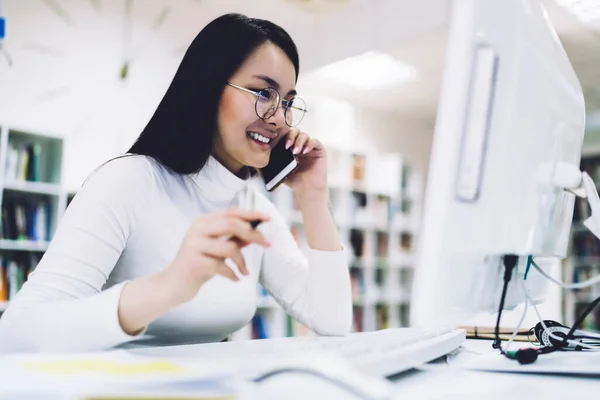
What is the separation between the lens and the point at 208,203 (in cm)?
116

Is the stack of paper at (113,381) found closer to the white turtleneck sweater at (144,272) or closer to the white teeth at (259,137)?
the white turtleneck sweater at (144,272)

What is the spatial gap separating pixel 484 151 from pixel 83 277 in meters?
0.59

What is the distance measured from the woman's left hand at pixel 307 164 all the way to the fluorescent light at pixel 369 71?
3.04 metres

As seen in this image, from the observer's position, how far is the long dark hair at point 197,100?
1094 mm

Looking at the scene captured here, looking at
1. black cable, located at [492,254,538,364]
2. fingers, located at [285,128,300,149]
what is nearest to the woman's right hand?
black cable, located at [492,254,538,364]

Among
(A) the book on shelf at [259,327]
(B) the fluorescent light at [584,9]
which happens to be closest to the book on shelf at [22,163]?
(A) the book on shelf at [259,327]

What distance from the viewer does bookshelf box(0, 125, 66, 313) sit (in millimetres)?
2777

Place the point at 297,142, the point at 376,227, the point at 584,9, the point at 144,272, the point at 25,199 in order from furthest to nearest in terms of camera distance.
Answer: the point at 376,227, the point at 584,9, the point at 25,199, the point at 297,142, the point at 144,272

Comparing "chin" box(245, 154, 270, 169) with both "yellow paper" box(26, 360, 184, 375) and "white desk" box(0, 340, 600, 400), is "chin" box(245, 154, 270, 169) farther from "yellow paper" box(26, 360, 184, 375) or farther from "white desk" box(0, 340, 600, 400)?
"yellow paper" box(26, 360, 184, 375)

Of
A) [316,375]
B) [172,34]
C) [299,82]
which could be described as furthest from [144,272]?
[299,82]

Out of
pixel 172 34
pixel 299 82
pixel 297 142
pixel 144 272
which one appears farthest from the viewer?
pixel 299 82

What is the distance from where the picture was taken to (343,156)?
4.79 metres

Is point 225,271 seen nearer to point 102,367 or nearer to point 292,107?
point 102,367

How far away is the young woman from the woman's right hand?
0.18 m
